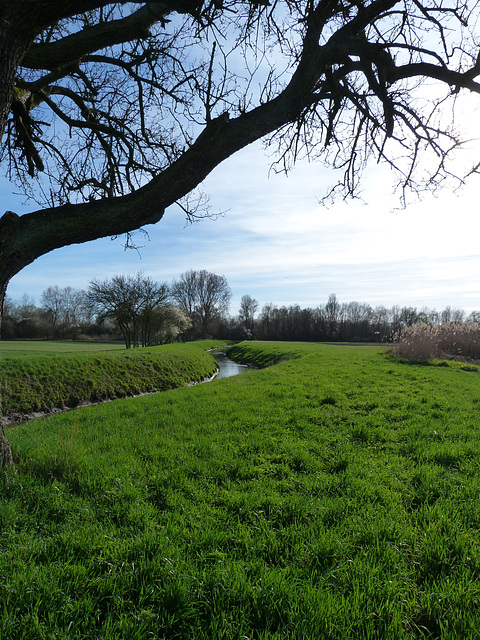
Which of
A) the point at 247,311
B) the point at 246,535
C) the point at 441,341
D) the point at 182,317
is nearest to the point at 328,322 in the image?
the point at 247,311

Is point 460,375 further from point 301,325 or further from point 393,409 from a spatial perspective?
point 301,325

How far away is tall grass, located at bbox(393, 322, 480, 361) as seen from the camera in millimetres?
17406

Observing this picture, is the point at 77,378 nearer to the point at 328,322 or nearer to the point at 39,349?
Result: the point at 39,349

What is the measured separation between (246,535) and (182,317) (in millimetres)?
43147

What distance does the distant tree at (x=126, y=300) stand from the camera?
33.3 m

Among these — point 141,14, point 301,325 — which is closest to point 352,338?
point 301,325

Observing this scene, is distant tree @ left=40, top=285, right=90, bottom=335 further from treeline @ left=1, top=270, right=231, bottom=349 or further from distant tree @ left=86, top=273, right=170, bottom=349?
distant tree @ left=86, top=273, right=170, bottom=349

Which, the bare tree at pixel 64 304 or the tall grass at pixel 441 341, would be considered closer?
the tall grass at pixel 441 341

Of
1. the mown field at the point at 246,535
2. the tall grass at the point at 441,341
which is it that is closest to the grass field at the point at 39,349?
the mown field at the point at 246,535

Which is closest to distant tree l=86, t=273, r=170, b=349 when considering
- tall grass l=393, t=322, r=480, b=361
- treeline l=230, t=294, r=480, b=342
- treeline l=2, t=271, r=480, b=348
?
treeline l=2, t=271, r=480, b=348

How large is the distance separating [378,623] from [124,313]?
35603 mm

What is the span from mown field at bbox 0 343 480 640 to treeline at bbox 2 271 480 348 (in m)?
31.3

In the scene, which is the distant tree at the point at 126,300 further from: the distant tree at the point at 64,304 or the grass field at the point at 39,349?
the distant tree at the point at 64,304

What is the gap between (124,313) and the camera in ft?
114
